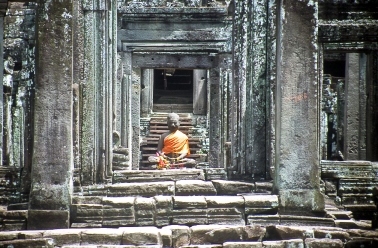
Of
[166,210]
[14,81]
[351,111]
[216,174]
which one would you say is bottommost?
[166,210]

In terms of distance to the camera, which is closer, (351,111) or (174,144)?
(351,111)

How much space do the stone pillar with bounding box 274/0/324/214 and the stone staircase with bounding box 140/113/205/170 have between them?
37.8 ft

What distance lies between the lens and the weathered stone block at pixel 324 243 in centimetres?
567

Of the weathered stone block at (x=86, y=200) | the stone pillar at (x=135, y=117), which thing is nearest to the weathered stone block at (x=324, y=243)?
the weathered stone block at (x=86, y=200)

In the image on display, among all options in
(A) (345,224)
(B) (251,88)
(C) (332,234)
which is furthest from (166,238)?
(B) (251,88)

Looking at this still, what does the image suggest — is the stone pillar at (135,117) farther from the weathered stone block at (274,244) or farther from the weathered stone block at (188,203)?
the weathered stone block at (274,244)

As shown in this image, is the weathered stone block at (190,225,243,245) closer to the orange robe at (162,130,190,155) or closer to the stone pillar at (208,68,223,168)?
the stone pillar at (208,68,223,168)

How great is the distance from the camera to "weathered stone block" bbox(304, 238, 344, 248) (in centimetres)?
567

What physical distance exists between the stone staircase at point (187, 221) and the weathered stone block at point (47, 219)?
10 centimetres

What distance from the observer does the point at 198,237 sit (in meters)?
6.18

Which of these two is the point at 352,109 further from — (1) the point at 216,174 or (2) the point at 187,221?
(2) the point at 187,221

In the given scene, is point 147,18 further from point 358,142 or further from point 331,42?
point 358,142

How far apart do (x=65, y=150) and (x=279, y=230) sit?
Result: 99.0 inches

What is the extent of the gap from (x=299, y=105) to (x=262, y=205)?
122cm
